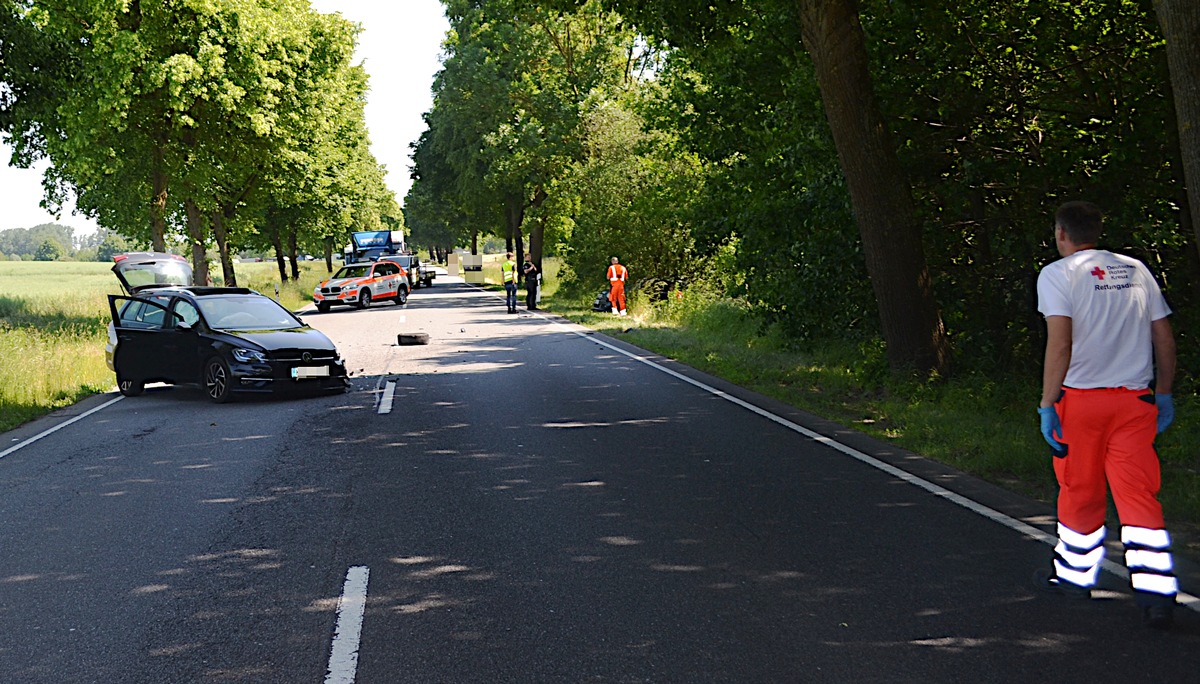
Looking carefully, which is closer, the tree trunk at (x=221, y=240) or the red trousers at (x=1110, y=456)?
the red trousers at (x=1110, y=456)

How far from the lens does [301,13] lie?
35375mm

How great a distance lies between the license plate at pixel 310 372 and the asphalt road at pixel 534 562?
2.54 meters

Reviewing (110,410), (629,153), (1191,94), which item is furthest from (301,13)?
(1191,94)

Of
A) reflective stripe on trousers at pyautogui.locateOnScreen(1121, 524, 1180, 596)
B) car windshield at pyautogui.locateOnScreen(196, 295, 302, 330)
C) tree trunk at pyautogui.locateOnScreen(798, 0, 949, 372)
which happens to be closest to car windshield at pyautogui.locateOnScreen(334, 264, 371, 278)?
car windshield at pyautogui.locateOnScreen(196, 295, 302, 330)

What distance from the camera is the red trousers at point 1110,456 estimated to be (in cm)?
481

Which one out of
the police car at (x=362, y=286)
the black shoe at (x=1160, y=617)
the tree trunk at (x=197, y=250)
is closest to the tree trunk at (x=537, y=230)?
the police car at (x=362, y=286)

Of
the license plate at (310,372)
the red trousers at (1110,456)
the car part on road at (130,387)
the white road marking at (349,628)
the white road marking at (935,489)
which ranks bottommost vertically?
the car part on road at (130,387)

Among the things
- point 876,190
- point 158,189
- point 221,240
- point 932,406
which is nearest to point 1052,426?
point 932,406

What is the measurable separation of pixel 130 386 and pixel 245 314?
77.2 inches

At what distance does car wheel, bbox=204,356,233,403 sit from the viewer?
13.6 m

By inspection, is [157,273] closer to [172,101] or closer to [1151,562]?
[172,101]

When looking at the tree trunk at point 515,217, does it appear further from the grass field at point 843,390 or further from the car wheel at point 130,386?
the car wheel at point 130,386

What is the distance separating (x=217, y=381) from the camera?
1377 cm

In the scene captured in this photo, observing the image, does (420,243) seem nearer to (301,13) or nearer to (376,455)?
(301,13)
